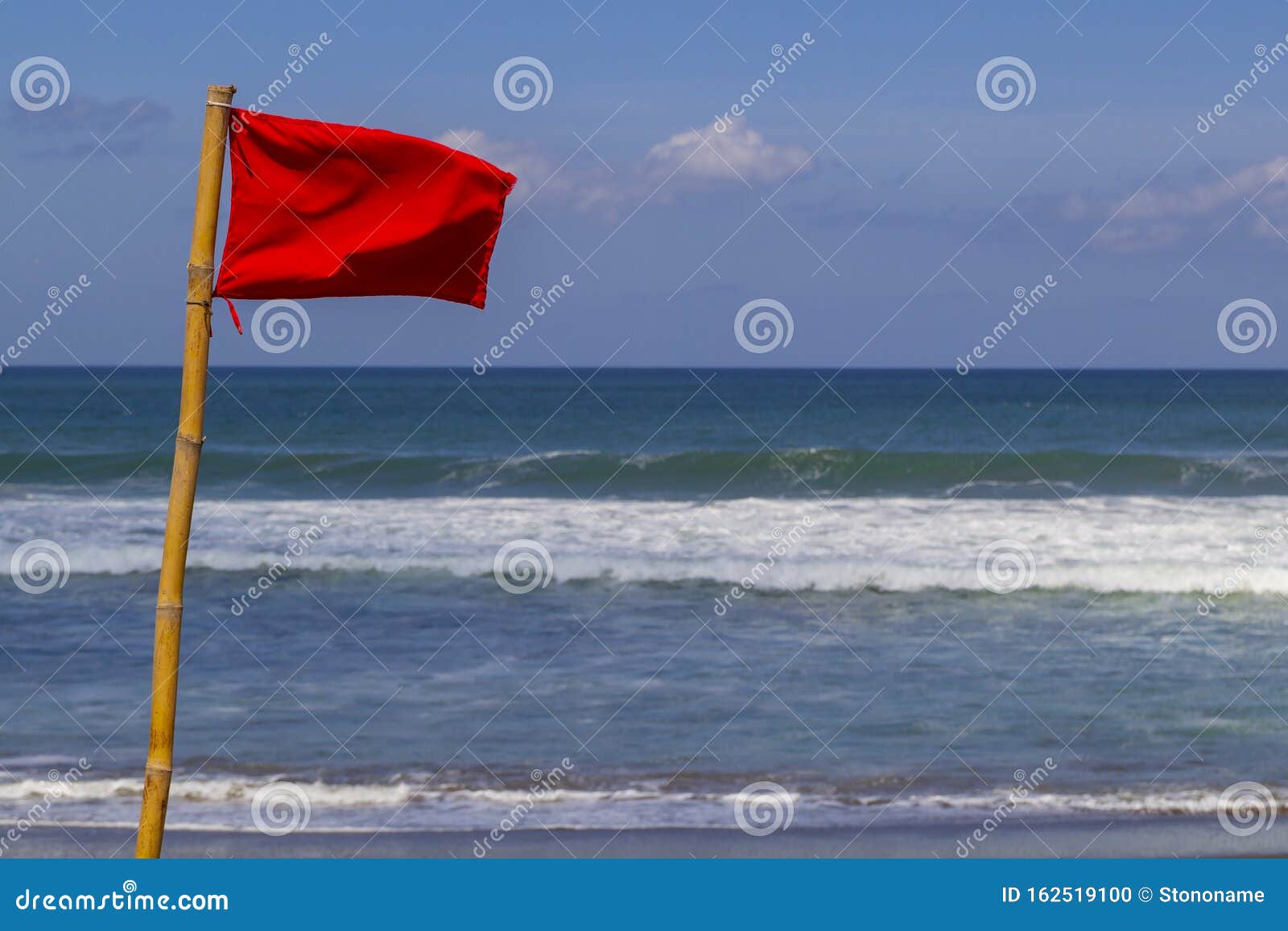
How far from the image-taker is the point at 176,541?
328 cm

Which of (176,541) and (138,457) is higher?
(138,457)

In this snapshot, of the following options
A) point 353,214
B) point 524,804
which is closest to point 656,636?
point 524,804

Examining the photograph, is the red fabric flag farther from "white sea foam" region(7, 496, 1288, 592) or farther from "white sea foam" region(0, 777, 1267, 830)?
"white sea foam" region(7, 496, 1288, 592)

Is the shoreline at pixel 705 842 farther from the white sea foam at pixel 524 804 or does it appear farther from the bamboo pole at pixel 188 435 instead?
the bamboo pole at pixel 188 435

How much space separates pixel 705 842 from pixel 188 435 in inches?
146

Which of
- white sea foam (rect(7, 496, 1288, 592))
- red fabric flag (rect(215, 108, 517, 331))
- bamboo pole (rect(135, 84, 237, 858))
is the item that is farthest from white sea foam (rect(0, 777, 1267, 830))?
white sea foam (rect(7, 496, 1288, 592))

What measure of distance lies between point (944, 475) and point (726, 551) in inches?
362

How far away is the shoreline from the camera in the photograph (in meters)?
5.98

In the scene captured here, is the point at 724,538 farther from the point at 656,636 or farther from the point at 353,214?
the point at 353,214

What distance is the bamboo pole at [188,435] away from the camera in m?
3.22

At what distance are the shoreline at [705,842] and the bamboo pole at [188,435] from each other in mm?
2820

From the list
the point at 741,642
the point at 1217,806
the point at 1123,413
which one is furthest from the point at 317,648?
the point at 1123,413

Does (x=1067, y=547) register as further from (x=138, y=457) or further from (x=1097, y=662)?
(x=138, y=457)

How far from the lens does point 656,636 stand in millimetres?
10922
